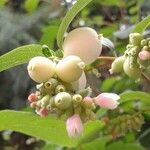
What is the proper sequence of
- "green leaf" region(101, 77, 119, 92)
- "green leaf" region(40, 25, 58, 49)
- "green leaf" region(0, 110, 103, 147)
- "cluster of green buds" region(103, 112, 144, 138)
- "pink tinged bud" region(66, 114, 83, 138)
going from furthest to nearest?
"green leaf" region(40, 25, 58, 49)
"green leaf" region(101, 77, 119, 92)
"cluster of green buds" region(103, 112, 144, 138)
"green leaf" region(0, 110, 103, 147)
"pink tinged bud" region(66, 114, 83, 138)

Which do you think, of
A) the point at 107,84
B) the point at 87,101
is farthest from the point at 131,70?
the point at 107,84

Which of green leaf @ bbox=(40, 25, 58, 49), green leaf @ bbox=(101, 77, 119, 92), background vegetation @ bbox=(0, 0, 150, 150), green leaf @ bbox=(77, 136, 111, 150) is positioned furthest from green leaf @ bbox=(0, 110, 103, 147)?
green leaf @ bbox=(40, 25, 58, 49)

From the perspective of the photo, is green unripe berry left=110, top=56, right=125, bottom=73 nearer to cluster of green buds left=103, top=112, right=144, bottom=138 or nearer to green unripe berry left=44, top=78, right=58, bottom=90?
green unripe berry left=44, top=78, right=58, bottom=90

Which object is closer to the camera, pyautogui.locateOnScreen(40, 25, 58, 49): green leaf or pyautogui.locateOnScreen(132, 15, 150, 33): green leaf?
pyautogui.locateOnScreen(132, 15, 150, 33): green leaf

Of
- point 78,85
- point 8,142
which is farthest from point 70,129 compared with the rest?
point 8,142

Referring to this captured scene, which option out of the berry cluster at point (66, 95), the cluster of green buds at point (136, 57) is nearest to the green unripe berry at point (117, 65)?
the cluster of green buds at point (136, 57)

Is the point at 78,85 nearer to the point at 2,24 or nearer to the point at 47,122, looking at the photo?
the point at 47,122
